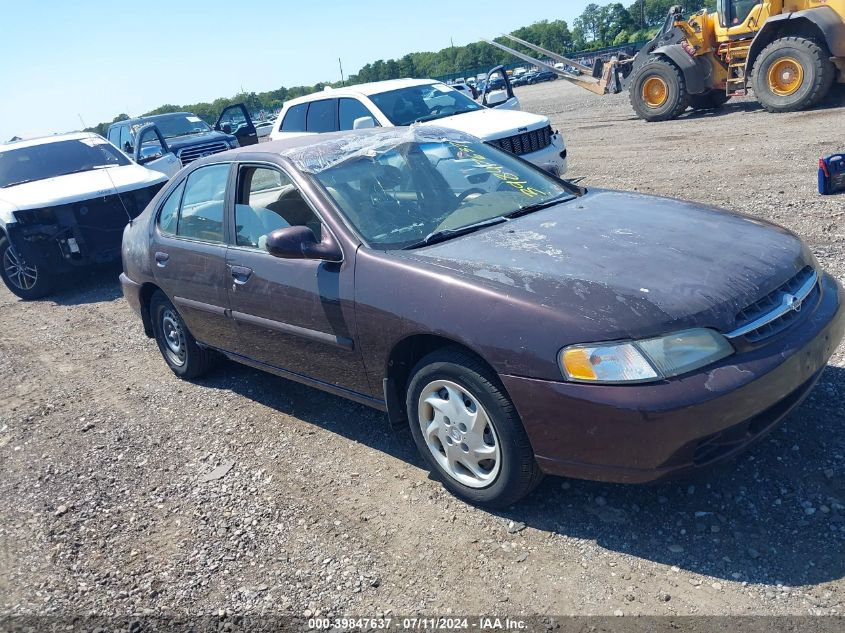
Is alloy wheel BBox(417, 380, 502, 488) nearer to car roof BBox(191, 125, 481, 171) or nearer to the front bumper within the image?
the front bumper

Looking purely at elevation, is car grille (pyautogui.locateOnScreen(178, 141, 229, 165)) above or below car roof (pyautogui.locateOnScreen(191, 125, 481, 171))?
below

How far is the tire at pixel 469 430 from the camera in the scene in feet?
9.79

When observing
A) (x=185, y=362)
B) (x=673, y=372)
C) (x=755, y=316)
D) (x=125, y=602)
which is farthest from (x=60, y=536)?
(x=755, y=316)

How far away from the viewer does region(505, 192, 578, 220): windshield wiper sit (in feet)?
12.8

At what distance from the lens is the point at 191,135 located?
15.2m

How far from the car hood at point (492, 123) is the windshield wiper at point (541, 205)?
4739 mm

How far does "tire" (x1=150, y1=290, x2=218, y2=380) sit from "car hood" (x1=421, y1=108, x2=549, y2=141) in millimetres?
4634

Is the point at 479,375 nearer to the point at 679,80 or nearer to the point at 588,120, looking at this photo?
the point at 679,80

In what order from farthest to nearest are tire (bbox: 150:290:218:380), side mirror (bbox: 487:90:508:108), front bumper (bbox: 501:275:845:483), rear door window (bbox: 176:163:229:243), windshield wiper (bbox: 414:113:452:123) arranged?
side mirror (bbox: 487:90:508:108), windshield wiper (bbox: 414:113:452:123), tire (bbox: 150:290:218:380), rear door window (bbox: 176:163:229:243), front bumper (bbox: 501:275:845:483)

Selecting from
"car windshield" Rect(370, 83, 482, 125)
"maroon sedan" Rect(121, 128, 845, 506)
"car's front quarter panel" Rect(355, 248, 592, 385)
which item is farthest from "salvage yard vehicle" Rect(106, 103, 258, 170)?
"car's front quarter panel" Rect(355, 248, 592, 385)

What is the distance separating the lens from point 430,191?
4.06 metres

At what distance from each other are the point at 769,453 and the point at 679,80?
1369 centimetres

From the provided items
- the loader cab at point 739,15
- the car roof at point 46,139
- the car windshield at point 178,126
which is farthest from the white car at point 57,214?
the loader cab at point 739,15

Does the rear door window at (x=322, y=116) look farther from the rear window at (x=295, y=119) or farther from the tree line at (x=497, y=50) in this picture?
the tree line at (x=497, y=50)
